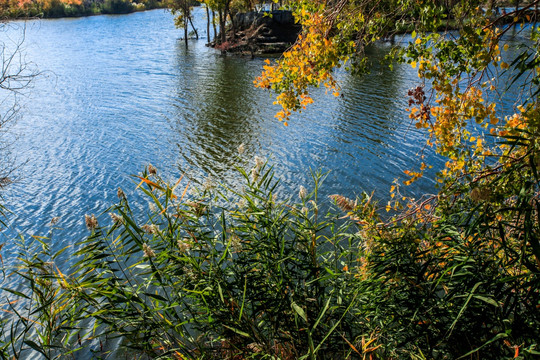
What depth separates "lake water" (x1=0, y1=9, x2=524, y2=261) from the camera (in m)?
11.3

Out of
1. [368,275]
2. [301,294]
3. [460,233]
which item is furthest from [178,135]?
[460,233]

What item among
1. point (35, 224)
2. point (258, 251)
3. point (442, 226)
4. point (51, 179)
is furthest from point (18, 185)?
point (442, 226)

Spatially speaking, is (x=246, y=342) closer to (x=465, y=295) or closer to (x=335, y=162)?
(x=465, y=295)

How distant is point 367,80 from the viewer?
907 inches

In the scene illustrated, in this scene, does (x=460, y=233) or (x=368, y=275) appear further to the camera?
(x=368, y=275)

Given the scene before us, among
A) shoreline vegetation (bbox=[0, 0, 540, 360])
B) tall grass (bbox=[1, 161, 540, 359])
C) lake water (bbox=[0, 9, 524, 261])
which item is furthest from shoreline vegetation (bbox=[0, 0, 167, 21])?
tall grass (bbox=[1, 161, 540, 359])

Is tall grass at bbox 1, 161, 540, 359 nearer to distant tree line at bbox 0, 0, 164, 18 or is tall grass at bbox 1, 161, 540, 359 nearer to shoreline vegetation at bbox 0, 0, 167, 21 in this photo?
shoreline vegetation at bbox 0, 0, 167, 21

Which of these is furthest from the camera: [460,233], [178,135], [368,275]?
[178,135]

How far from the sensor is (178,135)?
1598 cm

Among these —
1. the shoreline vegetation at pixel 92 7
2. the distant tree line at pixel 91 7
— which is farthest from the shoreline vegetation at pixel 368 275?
the distant tree line at pixel 91 7

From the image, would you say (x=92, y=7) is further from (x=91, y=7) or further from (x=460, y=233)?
(x=460, y=233)

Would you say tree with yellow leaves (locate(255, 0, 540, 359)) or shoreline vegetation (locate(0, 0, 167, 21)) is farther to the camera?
shoreline vegetation (locate(0, 0, 167, 21))

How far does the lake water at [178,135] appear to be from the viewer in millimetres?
11289

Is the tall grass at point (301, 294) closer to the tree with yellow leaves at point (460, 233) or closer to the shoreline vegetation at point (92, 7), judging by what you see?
the tree with yellow leaves at point (460, 233)
